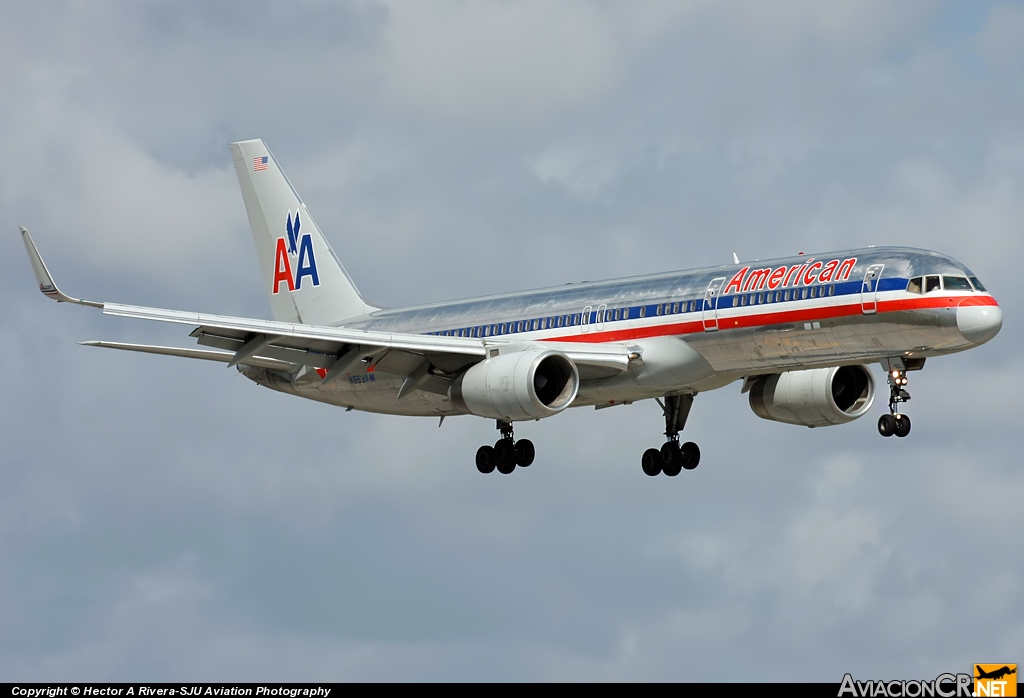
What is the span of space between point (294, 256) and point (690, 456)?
16505 mm

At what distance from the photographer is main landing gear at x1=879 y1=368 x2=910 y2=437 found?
131ft

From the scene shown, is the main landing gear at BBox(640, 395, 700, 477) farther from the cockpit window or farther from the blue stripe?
the cockpit window

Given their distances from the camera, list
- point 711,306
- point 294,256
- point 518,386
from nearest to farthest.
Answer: point 518,386 → point 711,306 → point 294,256

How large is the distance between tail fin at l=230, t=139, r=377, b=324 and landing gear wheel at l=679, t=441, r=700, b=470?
12497mm

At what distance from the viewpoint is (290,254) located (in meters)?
56.5

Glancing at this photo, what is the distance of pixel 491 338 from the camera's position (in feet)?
155

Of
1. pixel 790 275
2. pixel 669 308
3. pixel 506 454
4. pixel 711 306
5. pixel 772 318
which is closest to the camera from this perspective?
pixel 772 318

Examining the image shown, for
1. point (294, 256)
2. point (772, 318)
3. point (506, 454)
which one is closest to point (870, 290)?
point (772, 318)

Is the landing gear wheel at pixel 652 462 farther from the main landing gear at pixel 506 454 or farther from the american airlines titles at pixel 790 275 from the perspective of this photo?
the american airlines titles at pixel 790 275

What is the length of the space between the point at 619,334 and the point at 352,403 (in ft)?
36.4

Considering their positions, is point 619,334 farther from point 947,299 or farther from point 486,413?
point 947,299

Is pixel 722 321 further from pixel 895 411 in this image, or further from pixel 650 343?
pixel 895 411

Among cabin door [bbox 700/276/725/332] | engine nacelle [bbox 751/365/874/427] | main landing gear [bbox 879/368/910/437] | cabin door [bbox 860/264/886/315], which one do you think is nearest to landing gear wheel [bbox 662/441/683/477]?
engine nacelle [bbox 751/365/874/427]

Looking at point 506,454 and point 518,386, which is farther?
point 506,454
